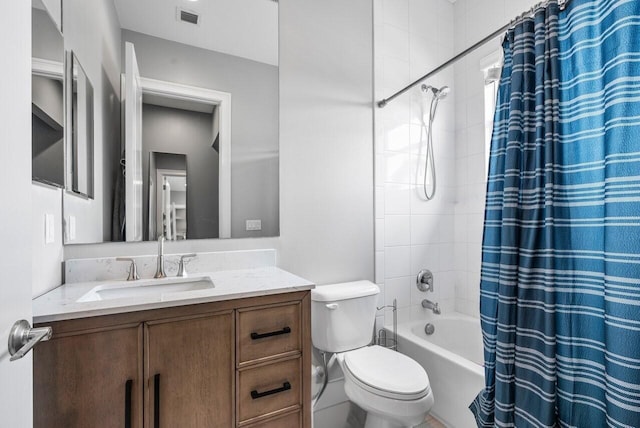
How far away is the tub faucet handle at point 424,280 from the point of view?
222 cm

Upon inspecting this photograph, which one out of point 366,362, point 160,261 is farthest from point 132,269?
point 366,362

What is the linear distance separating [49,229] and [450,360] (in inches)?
76.9

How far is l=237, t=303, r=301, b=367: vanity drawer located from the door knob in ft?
1.93

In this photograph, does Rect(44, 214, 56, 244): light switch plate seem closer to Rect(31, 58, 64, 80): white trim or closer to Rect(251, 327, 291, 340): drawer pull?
Rect(31, 58, 64, 80): white trim

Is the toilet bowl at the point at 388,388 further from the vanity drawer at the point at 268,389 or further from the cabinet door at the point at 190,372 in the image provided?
the cabinet door at the point at 190,372

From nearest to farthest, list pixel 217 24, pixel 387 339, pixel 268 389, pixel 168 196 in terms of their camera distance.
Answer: pixel 268 389, pixel 168 196, pixel 217 24, pixel 387 339

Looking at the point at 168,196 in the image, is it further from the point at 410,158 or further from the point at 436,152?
the point at 436,152

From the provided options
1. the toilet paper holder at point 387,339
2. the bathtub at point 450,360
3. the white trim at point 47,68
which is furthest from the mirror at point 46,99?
the bathtub at point 450,360

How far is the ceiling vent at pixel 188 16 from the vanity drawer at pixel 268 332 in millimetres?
1455

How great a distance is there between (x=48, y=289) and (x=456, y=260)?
2455 mm

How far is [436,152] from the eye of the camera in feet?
7.79

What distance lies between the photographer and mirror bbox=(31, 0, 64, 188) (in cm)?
100

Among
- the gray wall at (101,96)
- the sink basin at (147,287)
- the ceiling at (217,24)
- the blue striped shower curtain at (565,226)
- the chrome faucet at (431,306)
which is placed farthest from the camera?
the chrome faucet at (431,306)

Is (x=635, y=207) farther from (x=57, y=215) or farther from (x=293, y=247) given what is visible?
(x=57, y=215)
